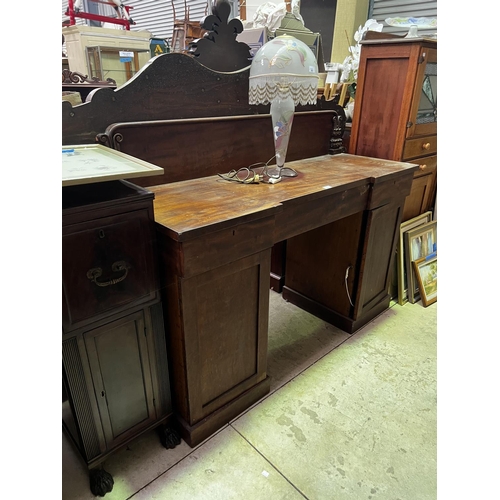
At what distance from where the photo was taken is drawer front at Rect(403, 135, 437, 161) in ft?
6.88

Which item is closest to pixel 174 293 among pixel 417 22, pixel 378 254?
pixel 378 254

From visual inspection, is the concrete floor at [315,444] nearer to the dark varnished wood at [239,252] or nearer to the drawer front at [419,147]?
the dark varnished wood at [239,252]

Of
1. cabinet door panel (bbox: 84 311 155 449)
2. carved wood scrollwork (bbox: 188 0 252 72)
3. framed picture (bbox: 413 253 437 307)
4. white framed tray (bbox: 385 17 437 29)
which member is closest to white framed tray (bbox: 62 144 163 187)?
cabinet door panel (bbox: 84 311 155 449)

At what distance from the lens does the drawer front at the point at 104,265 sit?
95 centimetres

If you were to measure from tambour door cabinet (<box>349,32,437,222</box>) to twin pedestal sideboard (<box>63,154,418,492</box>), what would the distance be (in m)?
0.40

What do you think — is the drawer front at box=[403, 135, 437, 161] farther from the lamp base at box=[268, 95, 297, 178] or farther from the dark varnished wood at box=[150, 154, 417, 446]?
the lamp base at box=[268, 95, 297, 178]

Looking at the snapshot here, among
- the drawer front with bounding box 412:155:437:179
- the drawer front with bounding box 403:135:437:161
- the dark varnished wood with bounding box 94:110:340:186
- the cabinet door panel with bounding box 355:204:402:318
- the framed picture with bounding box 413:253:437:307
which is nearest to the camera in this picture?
the dark varnished wood with bounding box 94:110:340:186

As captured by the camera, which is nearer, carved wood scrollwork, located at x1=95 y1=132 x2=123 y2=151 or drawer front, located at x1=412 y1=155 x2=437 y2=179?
carved wood scrollwork, located at x1=95 y1=132 x2=123 y2=151

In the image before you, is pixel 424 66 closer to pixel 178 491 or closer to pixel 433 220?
pixel 433 220

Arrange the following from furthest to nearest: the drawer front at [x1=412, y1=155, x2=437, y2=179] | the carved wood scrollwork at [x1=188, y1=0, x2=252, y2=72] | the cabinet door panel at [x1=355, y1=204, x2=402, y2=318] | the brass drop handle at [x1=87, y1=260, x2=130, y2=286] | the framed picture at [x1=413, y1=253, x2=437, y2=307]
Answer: the framed picture at [x1=413, y1=253, x2=437, y2=307] < the drawer front at [x1=412, y1=155, x2=437, y2=179] < the cabinet door panel at [x1=355, y1=204, x2=402, y2=318] < the carved wood scrollwork at [x1=188, y1=0, x2=252, y2=72] < the brass drop handle at [x1=87, y1=260, x2=130, y2=286]

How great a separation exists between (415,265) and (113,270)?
195cm

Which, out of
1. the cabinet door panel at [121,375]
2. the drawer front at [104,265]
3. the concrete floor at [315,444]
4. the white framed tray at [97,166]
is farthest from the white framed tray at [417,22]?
the cabinet door panel at [121,375]

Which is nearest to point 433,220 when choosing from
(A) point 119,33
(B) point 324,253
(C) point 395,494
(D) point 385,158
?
(D) point 385,158

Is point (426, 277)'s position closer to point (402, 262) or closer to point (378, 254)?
point (402, 262)
